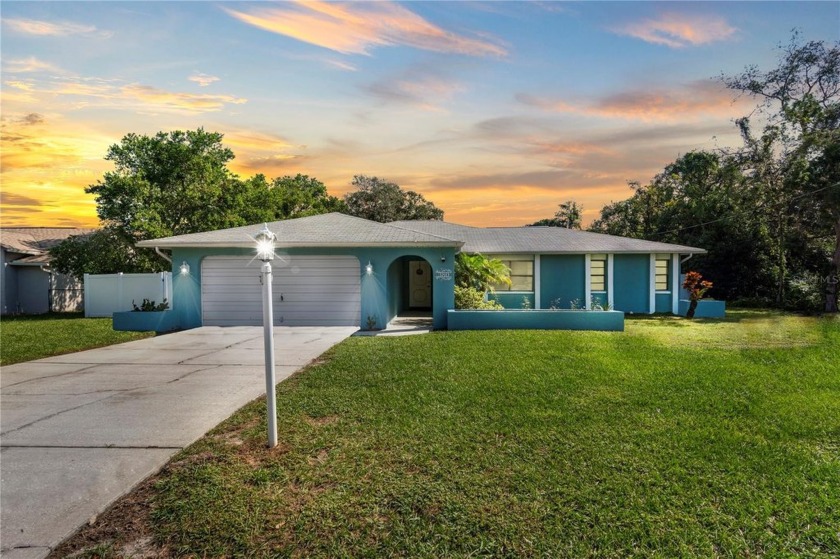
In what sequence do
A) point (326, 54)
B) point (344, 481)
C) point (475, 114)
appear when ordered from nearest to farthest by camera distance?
point (344, 481) → point (326, 54) → point (475, 114)

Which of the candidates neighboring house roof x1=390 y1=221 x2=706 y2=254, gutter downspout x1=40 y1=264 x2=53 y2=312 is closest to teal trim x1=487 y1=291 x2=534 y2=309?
neighboring house roof x1=390 y1=221 x2=706 y2=254

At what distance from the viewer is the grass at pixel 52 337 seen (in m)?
10.0

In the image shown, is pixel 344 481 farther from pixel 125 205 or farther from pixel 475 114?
pixel 125 205

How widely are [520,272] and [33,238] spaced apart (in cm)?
2676

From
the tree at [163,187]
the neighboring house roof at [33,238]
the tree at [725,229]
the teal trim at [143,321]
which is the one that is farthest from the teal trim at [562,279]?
the neighboring house roof at [33,238]

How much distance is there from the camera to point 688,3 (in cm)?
1001

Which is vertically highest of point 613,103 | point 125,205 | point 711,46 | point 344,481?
point 711,46

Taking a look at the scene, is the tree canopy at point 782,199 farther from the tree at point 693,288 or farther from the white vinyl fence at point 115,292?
the white vinyl fence at point 115,292

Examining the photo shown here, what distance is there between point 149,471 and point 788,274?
2764 centimetres

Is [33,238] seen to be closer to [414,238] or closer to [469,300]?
[414,238]

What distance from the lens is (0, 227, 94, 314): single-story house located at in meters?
21.1

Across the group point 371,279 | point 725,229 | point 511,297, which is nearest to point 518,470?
point 371,279

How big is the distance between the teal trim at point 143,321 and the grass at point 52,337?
0.35 meters

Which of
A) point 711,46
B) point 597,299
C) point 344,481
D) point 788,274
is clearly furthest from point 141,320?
point 788,274
